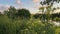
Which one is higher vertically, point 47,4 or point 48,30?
point 47,4

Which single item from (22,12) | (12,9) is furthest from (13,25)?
(22,12)

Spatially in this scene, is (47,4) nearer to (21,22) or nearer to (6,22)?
(21,22)

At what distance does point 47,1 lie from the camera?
12.7 metres

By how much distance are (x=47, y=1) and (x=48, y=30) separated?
3010 millimetres

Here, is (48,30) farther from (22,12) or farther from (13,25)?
(22,12)

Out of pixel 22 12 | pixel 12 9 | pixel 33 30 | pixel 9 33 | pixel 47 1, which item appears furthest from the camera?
pixel 22 12

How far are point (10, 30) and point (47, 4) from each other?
4.57 metres

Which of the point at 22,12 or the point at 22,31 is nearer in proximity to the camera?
the point at 22,31

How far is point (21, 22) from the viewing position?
402 inches

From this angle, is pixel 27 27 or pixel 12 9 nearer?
pixel 27 27

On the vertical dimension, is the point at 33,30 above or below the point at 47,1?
below

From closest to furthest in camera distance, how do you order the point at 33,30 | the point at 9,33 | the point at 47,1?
the point at 9,33
the point at 33,30
the point at 47,1

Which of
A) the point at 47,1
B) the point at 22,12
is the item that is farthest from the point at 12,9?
the point at 47,1

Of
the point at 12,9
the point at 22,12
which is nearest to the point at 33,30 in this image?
the point at 12,9
